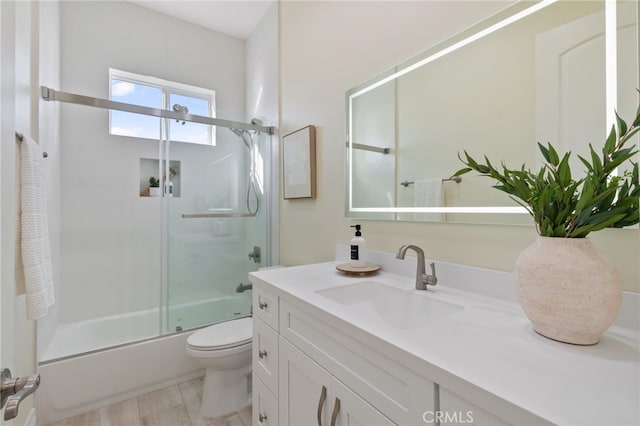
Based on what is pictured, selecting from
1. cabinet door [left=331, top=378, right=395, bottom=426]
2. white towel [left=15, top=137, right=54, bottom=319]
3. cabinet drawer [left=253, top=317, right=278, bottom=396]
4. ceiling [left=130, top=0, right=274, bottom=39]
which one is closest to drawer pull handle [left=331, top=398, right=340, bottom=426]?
cabinet door [left=331, top=378, right=395, bottom=426]

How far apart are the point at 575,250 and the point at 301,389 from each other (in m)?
0.86

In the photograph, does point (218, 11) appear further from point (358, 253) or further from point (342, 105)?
point (358, 253)

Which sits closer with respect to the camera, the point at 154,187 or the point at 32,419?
the point at 32,419

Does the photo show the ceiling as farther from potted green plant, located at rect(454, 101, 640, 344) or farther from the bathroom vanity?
potted green plant, located at rect(454, 101, 640, 344)

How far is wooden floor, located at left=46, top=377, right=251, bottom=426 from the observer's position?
1615mm

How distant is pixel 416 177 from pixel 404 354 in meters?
0.85

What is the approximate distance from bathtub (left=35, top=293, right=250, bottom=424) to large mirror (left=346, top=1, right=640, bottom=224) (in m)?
1.61

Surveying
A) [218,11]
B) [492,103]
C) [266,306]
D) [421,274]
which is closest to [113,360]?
[266,306]

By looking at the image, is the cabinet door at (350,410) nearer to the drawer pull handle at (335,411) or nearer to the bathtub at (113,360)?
the drawer pull handle at (335,411)

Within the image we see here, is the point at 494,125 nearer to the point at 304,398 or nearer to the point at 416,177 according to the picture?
the point at 416,177

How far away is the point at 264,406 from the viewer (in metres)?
1.20

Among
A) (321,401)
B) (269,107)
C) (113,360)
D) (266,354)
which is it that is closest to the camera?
(321,401)

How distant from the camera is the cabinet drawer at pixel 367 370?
0.58 m

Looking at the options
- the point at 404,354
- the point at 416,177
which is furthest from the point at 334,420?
the point at 416,177
